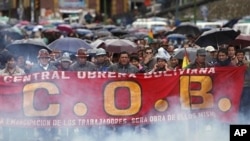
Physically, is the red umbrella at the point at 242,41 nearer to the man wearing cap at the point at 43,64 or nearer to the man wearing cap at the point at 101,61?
the man wearing cap at the point at 101,61

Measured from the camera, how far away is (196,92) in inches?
490

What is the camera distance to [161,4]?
73.1 m

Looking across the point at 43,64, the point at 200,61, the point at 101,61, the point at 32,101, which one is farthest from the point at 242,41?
the point at 32,101

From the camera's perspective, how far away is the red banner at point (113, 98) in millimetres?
11992

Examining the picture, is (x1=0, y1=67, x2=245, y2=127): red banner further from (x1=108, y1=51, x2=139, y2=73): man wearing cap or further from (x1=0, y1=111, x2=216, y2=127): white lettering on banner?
(x1=108, y1=51, x2=139, y2=73): man wearing cap

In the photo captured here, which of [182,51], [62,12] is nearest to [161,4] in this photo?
[62,12]

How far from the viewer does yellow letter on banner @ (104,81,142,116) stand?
39.6 feet

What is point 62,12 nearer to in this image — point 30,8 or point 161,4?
point 30,8

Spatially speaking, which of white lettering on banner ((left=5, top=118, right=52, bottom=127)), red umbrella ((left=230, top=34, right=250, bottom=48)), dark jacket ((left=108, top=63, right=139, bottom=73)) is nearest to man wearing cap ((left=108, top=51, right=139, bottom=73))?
dark jacket ((left=108, top=63, right=139, bottom=73))

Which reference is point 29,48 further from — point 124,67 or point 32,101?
point 32,101

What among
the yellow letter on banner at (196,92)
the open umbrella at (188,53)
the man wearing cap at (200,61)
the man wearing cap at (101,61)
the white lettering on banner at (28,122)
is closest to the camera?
the white lettering on banner at (28,122)

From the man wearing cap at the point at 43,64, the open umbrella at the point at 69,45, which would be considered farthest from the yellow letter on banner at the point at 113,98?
the open umbrella at the point at 69,45

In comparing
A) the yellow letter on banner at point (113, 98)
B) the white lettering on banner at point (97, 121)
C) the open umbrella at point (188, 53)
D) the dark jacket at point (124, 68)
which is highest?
the open umbrella at point (188, 53)

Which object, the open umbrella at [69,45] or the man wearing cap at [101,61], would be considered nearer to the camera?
the man wearing cap at [101,61]
